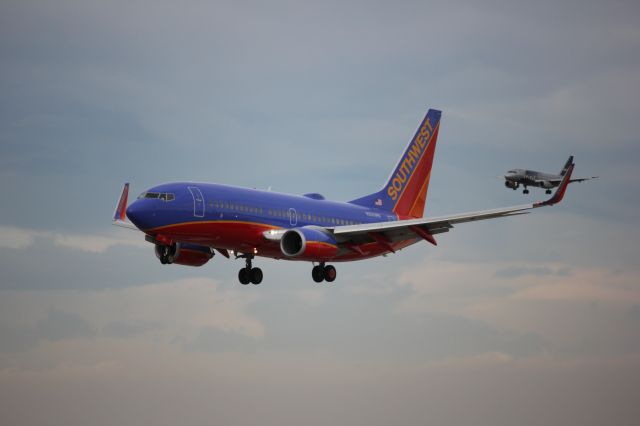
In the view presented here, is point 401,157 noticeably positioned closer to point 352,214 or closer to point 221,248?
Result: point 352,214

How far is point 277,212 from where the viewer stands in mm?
58031

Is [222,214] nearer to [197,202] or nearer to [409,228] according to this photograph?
[197,202]

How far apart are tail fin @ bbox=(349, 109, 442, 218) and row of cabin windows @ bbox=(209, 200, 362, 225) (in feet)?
17.9

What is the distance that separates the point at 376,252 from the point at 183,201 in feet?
51.3

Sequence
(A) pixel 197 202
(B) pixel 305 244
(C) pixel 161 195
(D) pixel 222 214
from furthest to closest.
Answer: (B) pixel 305 244, (D) pixel 222 214, (A) pixel 197 202, (C) pixel 161 195

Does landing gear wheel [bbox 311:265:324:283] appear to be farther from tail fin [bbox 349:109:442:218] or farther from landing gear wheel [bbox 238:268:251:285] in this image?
tail fin [bbox 349:109:442:218]

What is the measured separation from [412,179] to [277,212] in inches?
685

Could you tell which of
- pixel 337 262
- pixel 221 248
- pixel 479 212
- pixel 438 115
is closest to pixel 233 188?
pixel 221 248

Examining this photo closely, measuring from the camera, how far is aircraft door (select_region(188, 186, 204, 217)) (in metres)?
53.2

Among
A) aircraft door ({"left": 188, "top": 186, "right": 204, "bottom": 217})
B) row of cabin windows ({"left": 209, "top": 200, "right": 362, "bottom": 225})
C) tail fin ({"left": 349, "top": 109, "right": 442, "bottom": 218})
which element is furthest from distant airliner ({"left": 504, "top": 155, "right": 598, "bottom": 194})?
aircraft door ({"left": 188, "top": 186, "right": 204, "bottom": 217})

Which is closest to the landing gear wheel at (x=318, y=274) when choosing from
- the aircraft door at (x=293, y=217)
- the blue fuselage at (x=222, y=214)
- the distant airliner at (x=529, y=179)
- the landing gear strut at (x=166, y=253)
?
the blue fuselage at (x=222, y=214)

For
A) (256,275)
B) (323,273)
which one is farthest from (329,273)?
(256,275)

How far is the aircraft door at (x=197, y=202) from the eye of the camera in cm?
5316

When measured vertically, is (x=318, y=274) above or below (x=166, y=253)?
below
